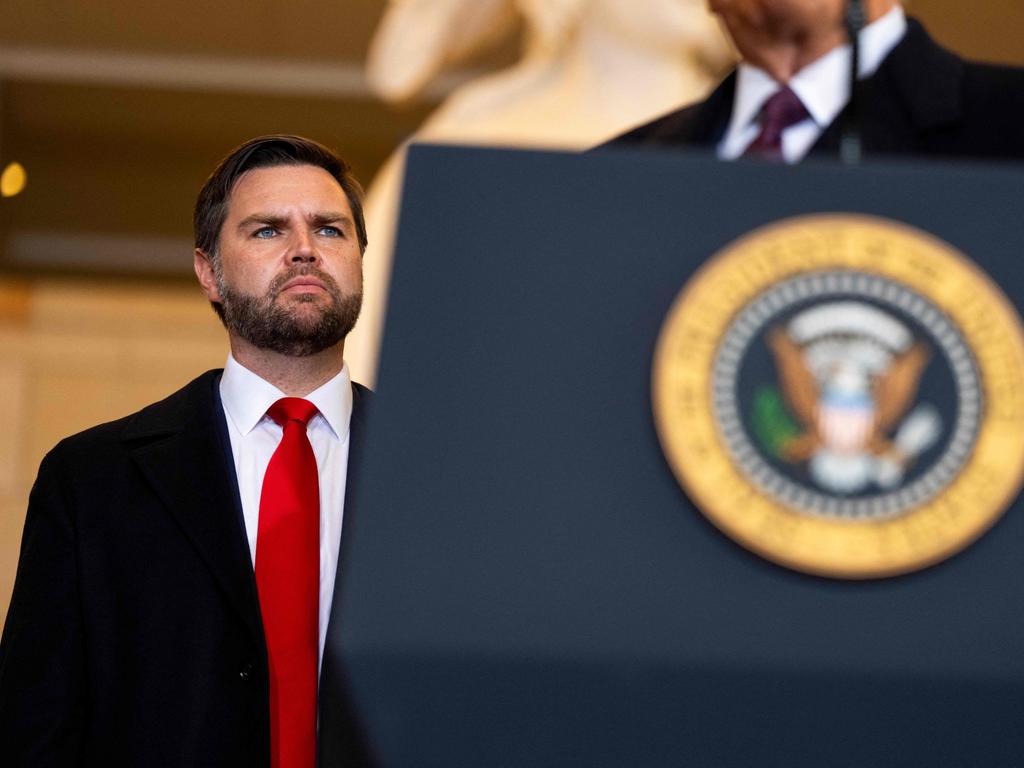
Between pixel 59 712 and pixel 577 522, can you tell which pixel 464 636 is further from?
pixel 59 712

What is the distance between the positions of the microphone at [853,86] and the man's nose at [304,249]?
1.90 ft

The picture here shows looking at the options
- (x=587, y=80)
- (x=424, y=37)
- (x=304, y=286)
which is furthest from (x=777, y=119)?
(x=424, y=37)

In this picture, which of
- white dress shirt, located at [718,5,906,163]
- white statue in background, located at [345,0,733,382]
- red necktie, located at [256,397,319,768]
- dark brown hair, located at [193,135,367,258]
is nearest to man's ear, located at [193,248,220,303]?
dark brown hair, located at [193,135,367,258]

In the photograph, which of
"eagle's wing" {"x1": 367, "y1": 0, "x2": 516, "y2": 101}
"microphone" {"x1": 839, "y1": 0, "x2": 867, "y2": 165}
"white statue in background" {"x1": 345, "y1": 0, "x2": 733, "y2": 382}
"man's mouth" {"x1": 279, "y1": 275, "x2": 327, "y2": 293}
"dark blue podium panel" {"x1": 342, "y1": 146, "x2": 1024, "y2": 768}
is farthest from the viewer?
"eagle's wing" {"x1": 367, "y1": 0, "x2": 516, "y2": 101}

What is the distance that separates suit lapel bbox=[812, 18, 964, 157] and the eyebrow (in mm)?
575

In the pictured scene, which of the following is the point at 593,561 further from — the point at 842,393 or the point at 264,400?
the point at 264,400

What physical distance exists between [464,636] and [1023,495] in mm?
255

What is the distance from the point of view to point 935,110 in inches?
35.7

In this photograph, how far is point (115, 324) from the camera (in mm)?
4852

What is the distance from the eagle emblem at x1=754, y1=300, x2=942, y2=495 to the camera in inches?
28.9

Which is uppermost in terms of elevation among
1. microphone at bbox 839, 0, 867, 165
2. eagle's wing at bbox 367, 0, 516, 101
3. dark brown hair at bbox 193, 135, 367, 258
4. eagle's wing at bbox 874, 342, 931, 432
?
eagle's wing at bbox 367, 0, 516, 101

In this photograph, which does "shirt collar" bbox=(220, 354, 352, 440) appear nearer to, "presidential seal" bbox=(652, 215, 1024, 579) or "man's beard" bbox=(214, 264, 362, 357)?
"man's beard" bbox=(214, 264, 362, 357)

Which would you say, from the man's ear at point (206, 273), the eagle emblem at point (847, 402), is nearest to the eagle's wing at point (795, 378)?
the eagle emblem at point (847, 402)

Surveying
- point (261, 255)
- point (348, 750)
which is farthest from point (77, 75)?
point (348, 750)
